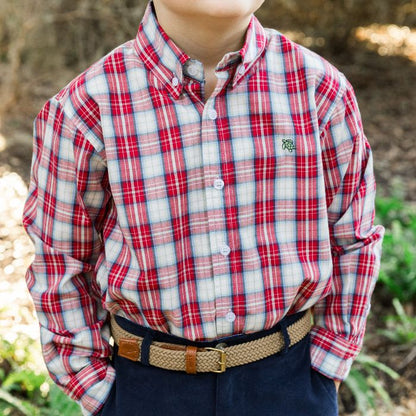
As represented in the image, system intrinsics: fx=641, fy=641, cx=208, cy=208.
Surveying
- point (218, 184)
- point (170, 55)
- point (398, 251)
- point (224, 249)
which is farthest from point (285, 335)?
point (398, 251)

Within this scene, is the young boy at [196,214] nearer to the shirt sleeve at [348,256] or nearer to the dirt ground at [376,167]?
the shirt sleeve at [348,256]

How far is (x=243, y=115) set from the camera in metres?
1.51

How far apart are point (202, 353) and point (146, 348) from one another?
15cm

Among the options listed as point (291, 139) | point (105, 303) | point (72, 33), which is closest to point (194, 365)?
point (105, 303)

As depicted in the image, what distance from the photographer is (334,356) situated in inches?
67.6

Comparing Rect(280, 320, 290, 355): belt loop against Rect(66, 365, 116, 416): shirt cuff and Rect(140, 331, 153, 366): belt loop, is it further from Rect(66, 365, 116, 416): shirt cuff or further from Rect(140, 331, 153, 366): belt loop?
Rect(66, 365, 116, 416): shirt cuff

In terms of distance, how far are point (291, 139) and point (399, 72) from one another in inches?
303

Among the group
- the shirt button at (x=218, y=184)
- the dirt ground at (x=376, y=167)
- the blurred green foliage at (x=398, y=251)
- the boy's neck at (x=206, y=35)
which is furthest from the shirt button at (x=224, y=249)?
the blurred green foliage at (x=398, y=251)

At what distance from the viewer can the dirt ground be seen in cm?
332

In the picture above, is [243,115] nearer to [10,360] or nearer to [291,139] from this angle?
[291,139]

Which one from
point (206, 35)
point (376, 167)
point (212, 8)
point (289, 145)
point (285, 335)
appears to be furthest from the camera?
point (376, 167)

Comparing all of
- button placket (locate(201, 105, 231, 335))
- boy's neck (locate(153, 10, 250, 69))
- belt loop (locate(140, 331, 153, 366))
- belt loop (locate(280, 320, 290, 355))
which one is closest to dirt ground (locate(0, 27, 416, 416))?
belt loop (locate(280, 320, 290, 355))

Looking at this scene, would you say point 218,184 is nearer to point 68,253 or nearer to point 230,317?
point 230,317

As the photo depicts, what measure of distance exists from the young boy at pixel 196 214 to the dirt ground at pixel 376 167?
1612mm
